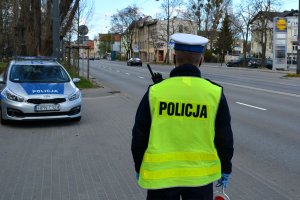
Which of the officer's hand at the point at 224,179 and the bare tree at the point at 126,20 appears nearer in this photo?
the officer's hand at the point at 224,179

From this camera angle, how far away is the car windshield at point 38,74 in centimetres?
1106

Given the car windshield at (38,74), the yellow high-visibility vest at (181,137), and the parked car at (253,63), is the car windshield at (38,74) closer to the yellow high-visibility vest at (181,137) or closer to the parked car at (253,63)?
the yellow high-visibility vest at (181,137)

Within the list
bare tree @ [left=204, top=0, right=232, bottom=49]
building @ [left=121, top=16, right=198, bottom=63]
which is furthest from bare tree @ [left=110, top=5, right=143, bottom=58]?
bare tree @ [left=204, top=0, right=232, bottom=49]

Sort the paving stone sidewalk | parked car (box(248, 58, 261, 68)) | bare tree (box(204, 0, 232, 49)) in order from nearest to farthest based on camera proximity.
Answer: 1. the paving stone sidewalk
2. parked car (box(248, 58, 261, 68))
3. bare tree (box(204, 0, 232, 49))

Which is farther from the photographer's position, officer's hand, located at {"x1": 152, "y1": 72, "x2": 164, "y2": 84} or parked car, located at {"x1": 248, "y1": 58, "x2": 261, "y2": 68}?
parked car, located at {"x1": 248, "y1": 58, "x2": 261, "y2": 68}

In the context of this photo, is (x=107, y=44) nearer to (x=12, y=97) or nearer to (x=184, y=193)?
(x=12, y=97)

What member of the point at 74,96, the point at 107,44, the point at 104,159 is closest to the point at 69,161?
the point at 104,159

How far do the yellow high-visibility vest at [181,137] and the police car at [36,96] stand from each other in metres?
7.55

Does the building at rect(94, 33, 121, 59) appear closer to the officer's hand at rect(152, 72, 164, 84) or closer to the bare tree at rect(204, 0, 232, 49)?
the bare tree at rect(204, 0, 232, 49)

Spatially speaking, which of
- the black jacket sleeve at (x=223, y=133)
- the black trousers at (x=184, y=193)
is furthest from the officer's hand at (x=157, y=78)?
the black trousers at (x=184, y=193)

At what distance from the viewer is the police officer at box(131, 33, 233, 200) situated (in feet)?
8.88

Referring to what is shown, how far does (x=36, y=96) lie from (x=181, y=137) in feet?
25.3

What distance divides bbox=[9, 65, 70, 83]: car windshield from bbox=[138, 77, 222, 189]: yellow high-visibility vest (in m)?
8.68

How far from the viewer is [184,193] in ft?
9.00
